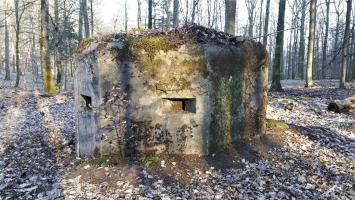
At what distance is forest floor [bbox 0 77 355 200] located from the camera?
496 cm

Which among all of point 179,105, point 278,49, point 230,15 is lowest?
point 179,105

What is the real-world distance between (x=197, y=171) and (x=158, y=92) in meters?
1.55

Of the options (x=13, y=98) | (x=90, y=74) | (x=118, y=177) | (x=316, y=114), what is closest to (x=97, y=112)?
(x=90, y=74)

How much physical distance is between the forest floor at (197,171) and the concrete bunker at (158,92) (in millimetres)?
344

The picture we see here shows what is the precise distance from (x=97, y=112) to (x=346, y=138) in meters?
5.86

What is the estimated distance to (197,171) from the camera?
5.54 metres

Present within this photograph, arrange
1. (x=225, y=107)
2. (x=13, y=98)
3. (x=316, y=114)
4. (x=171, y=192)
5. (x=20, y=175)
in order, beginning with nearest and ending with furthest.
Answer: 1. (x=171, y=192)
2. (x=20, y=175)
3. (x=225, y=107)
4. (x=316, y=114)
5. (x=13, y=98)

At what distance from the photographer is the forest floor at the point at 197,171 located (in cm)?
496

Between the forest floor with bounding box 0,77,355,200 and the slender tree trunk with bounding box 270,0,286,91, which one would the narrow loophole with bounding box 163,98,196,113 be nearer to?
the forest floor with bounding box 0,77,355,200

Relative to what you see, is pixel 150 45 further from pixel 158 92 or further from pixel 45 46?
pixel 45 46

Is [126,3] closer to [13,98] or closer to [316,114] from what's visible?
[13,98]

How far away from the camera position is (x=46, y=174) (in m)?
5.71

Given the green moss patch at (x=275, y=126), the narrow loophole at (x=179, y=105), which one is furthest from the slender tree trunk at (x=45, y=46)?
the green moss patch at (x=275, y=126)

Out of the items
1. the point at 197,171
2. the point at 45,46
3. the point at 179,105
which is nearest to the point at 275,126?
the point at 179,105
